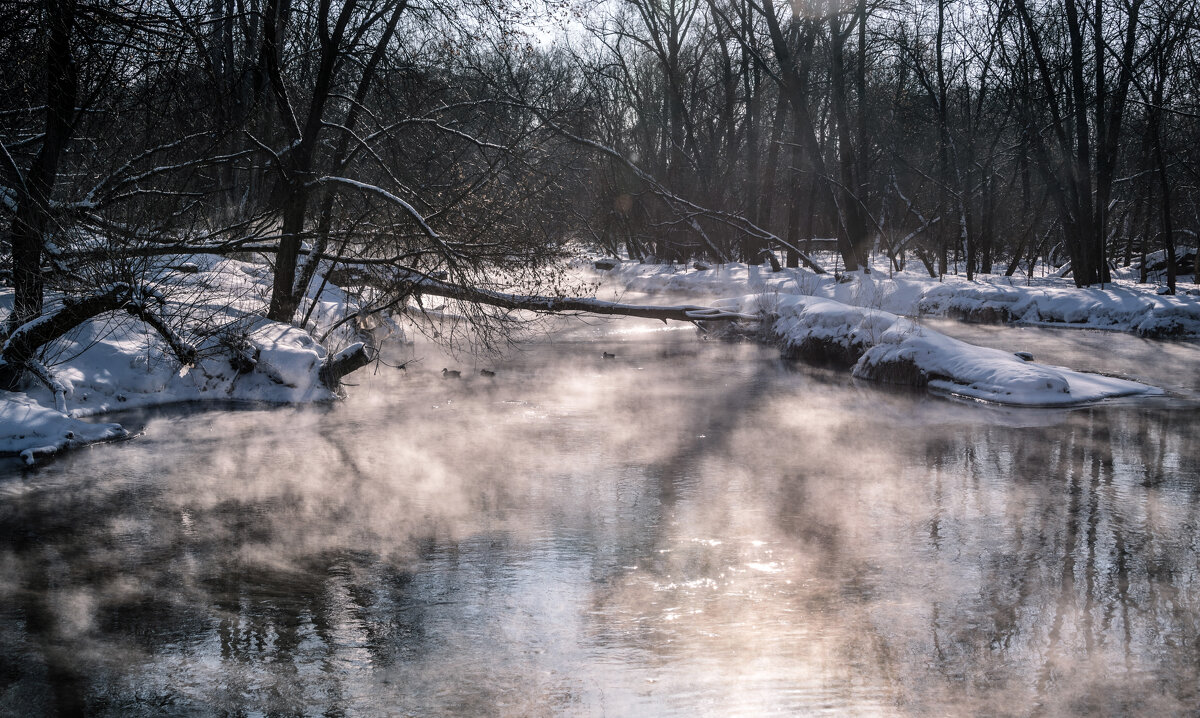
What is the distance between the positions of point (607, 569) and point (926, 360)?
8249mm

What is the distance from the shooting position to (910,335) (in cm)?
1330

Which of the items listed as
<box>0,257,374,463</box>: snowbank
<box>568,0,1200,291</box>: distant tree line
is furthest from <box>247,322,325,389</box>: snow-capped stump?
<box>568,0,1200,291</box>: distant tree line

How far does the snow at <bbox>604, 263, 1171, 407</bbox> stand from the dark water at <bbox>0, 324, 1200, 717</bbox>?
126cm

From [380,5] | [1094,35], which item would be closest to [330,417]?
[380,5]

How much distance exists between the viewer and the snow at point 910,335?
454 inches

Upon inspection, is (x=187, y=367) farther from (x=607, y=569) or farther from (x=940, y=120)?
(x=940, y=120)

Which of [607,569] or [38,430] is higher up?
[38,430]

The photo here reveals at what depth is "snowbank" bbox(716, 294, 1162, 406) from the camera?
1135 centimetres

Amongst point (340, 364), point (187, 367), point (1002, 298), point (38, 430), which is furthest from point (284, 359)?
point (1002, 298)

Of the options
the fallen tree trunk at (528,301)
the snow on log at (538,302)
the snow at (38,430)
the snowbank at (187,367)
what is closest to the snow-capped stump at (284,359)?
the snowbank at (187,367)

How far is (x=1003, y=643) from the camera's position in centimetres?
462

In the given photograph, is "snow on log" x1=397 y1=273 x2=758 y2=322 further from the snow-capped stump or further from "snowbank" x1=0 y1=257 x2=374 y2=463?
"snowbank" x1=0 y1=257 x2=374 y2=463

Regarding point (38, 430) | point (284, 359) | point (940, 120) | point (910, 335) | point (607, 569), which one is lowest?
point (607, 569)

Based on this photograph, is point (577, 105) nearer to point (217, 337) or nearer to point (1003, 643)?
point (217, 337)
